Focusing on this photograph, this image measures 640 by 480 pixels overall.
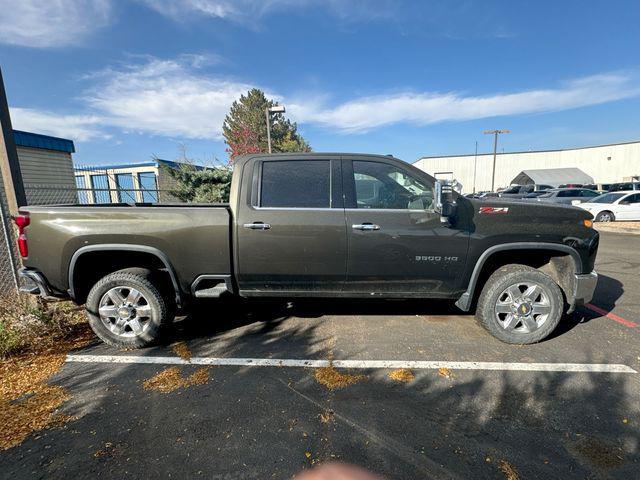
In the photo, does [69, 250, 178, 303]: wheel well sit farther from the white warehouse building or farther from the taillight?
the white warehouse building

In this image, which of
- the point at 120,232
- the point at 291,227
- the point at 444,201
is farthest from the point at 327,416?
the point at 120,232

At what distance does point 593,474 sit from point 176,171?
1265 centimetres

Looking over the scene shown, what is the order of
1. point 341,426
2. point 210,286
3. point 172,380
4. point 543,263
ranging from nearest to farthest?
point 341,426
point 172,380
point 210,286
point 543,263

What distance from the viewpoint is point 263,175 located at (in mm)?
3631

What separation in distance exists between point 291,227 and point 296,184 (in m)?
0.49

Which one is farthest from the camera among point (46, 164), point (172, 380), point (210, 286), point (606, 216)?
point (606, 216)

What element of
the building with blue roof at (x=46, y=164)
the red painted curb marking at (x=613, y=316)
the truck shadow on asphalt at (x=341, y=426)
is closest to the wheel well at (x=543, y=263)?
the truck shadow on asphalt at (x=341, y=426)

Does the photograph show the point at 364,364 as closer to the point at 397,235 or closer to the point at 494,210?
the point at 397,235

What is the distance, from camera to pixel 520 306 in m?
3.59

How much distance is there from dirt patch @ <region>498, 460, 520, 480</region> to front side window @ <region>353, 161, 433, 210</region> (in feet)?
7.32

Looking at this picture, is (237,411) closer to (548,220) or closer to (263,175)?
(263,175)

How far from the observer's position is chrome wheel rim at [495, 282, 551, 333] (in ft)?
11.8

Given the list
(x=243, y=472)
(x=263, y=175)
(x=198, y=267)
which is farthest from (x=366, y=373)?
(x=263, y=175)

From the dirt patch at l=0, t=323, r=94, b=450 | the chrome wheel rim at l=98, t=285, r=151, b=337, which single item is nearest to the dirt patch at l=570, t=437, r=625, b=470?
the dirt patch at l=0, t=323, r=94, b=450
